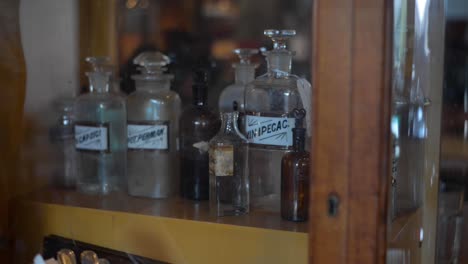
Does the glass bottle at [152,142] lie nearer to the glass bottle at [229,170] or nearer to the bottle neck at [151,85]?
the bottle neck at [151,85]

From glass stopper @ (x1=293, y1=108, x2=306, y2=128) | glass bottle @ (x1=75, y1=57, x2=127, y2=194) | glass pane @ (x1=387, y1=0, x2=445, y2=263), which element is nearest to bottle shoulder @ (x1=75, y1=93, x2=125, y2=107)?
glass bottle @ (x1=75, y1=57, x2=127, y2=194)

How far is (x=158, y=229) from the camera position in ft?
2.97

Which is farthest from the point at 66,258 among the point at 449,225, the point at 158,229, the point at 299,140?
the point at 449,225

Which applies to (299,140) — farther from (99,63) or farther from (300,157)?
(99,63)

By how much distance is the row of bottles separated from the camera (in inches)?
35.4

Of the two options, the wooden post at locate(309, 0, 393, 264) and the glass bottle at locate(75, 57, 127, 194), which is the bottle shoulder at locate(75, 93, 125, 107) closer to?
the glass bottle at locate(75, 57, 127, 194)

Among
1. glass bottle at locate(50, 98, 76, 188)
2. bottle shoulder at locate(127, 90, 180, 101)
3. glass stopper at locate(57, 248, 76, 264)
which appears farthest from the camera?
glass bottle at locate(50, 98, 76, 188)

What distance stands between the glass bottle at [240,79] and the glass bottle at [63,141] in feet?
0.96

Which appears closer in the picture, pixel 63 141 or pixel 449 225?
pixel 449 225

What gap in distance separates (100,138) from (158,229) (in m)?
0.23

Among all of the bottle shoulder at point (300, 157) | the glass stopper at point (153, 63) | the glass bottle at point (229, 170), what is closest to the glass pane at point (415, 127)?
the bottle shoulder at point (300, 157)

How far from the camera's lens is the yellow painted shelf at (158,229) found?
836mm

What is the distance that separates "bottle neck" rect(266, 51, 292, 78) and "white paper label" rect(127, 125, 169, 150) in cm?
21

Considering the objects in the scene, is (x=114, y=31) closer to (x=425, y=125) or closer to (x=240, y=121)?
(x=240, y=121)
